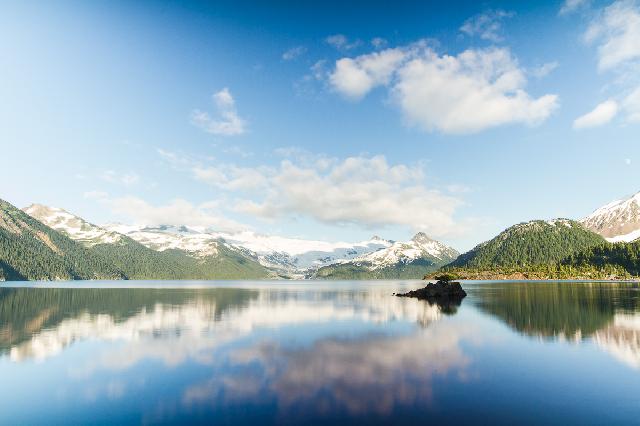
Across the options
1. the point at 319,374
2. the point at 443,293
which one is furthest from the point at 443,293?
the point at 319,374

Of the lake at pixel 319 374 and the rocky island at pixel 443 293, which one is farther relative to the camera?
the rocky island at pixel 443 293

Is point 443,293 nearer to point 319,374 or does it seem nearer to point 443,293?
point 443,293

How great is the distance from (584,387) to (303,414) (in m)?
23.5

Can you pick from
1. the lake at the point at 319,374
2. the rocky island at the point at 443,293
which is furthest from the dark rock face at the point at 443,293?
the lake at the point at 319,374

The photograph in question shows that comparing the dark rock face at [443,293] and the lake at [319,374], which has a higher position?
the lake at [319,374]

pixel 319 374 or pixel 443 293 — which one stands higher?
pixel 319 374

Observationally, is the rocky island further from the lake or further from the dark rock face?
the lake

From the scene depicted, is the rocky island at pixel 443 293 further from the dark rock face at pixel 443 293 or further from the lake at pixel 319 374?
the lake at pixel 319 374

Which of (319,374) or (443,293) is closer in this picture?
(319,374)

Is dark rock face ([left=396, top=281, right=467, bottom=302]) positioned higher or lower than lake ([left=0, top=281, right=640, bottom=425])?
lower

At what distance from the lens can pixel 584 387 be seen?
106 ft

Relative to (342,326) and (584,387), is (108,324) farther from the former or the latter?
(584,387)

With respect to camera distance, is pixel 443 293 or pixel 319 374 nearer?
pixel 319 374

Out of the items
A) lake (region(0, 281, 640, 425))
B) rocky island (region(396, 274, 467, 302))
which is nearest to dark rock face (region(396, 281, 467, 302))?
rocky island (region(396, 274, 467, 302))
